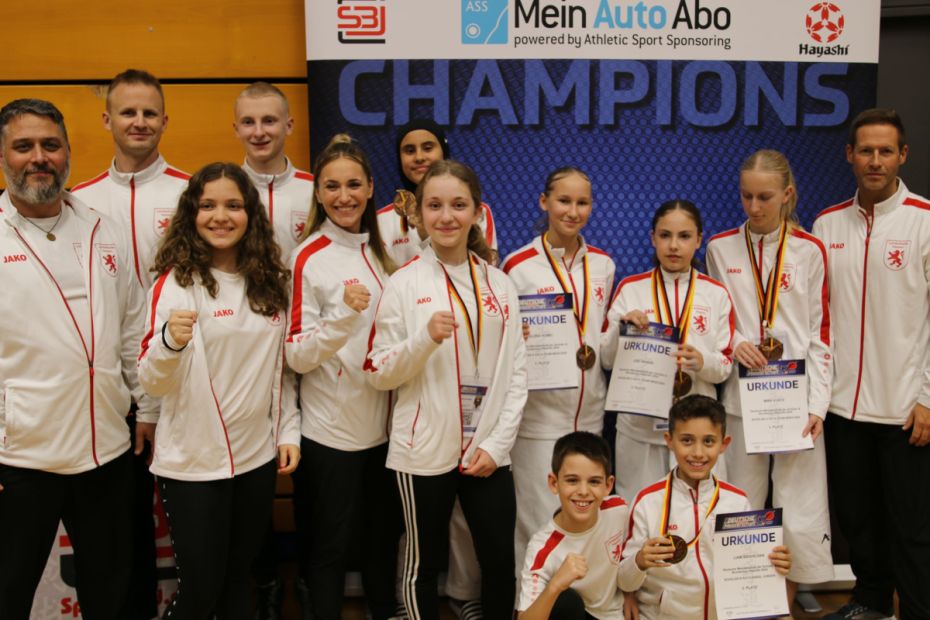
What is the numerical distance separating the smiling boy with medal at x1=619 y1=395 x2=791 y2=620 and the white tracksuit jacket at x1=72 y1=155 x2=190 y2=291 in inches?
77.4

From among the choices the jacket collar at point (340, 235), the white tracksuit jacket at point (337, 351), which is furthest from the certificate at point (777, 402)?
the jacket collar at point (340, 235)

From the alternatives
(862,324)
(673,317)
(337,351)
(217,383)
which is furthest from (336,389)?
(862,324)

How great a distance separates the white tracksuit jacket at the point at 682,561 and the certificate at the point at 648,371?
344 mm

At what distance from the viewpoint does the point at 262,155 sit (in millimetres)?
3180

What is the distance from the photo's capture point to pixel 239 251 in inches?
106

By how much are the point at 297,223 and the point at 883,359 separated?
93.4 inches

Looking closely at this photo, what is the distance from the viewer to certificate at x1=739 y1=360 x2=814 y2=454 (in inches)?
123

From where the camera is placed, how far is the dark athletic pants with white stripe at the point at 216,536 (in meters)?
2.50

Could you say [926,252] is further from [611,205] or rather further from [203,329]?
[203,329]

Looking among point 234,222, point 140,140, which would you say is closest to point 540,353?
point 234,222

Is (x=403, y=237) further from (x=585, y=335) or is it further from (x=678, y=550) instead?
(x=678, y=550)

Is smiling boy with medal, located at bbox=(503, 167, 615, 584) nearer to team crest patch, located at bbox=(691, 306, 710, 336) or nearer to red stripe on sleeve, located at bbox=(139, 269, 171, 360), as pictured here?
team crest patch, located at bbox=(691, 306, 710, 336)

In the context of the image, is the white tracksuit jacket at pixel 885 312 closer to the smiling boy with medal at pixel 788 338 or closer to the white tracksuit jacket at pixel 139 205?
the smiling boy with medal at pixel 788 338

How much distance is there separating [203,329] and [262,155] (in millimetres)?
937
